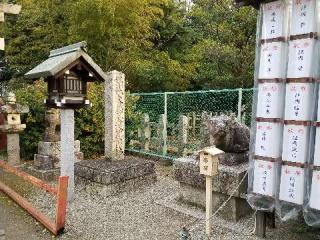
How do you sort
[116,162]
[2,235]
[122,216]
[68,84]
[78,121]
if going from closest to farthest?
[2,235], [122,216], [68,84], [116,162], [78,121]

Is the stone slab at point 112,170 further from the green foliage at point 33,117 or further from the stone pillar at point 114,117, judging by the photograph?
the green foliage at point 33,117

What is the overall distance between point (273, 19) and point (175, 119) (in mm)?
6577

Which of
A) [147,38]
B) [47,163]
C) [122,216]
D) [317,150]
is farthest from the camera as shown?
[147,38]

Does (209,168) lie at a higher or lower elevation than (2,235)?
higher

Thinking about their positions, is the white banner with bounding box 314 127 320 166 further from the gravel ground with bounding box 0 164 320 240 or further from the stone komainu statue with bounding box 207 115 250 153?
the stone komainu statue with bounding box 207 115 250 153

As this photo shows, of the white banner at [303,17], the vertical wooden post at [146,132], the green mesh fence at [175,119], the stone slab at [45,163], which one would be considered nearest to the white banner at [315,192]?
the white banner at [303,17]

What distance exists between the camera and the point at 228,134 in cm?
516

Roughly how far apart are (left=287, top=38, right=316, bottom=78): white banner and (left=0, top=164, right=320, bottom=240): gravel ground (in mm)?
2084

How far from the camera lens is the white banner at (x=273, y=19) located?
12.7 feet

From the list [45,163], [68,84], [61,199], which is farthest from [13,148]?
[61,199]

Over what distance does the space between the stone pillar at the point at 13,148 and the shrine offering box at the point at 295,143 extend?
7136 mm

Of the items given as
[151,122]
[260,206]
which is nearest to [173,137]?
[151,122]

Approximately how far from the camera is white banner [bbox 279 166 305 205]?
148 inches

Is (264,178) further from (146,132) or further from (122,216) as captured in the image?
(146,132)
